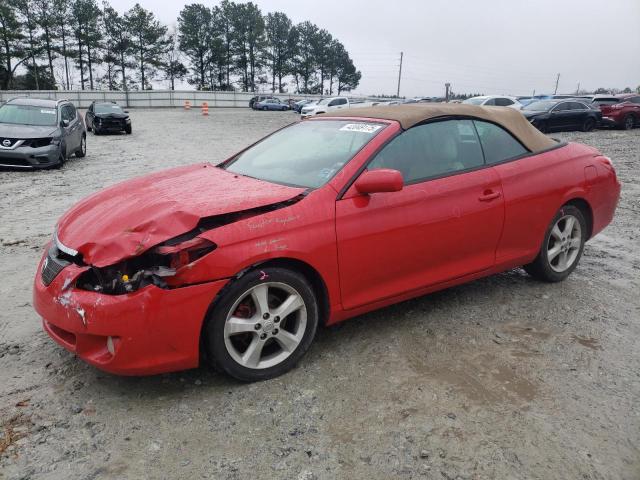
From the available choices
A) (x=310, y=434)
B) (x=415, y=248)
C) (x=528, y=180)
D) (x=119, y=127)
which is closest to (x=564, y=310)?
(x=528, y=180)

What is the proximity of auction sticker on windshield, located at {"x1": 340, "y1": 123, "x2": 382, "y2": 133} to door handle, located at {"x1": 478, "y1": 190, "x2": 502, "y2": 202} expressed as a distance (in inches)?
35.1

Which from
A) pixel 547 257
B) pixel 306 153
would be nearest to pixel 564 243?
pixel 547 257

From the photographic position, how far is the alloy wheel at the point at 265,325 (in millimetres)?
2793

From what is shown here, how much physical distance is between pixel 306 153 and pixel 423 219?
3.16ft

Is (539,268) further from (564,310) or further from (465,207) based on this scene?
(465,207)

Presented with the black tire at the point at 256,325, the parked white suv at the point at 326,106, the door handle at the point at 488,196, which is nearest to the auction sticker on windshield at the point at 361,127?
the door handle at the point at 488,196

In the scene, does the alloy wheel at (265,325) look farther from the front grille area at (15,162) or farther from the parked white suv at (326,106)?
the parked white suv at (326,106)

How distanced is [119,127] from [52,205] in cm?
1312

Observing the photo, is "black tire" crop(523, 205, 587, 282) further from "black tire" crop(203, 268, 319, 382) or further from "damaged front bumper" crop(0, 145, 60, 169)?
Result: "damaged front bumper" crop(0, 145, 60, 169)

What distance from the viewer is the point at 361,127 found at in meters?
3.61

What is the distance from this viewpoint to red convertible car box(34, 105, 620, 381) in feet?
8.56

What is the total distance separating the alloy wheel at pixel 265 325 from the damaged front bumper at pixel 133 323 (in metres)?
0.20

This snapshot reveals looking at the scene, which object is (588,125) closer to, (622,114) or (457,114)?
(622,114)

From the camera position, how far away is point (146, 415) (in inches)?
104
